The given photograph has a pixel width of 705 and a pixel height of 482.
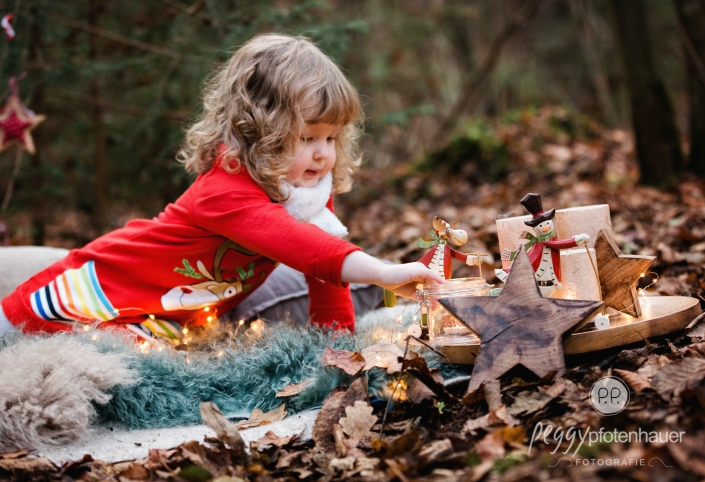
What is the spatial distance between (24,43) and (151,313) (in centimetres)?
201

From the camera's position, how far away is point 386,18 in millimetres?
8016

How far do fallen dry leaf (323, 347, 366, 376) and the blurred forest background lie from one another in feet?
5.89

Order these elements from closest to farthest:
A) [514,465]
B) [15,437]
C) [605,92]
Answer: [514,465] → [15,437] → [605,92]

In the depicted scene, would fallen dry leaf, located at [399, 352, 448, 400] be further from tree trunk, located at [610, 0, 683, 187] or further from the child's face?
tree trunk, located at [610, 0, 683, 187]

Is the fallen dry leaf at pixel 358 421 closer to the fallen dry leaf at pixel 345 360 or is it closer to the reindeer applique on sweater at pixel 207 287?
the fallen dry leaf at pixel 345 360

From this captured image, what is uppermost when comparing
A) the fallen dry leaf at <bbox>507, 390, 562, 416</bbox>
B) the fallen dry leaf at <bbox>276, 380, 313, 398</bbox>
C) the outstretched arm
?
the outstretched arm

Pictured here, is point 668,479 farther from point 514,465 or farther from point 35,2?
point 35,2

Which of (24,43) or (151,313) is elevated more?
(24,43)

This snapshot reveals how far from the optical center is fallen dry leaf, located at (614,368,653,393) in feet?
4.58

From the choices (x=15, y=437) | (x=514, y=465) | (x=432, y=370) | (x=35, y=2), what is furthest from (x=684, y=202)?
(x=35, y=2)

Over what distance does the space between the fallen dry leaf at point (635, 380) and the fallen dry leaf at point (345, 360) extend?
664 mm

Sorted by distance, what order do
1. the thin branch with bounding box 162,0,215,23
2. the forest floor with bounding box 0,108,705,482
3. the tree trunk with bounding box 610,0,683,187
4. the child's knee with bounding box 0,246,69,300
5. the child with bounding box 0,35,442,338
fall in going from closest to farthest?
1. the forest floor with bounding box 0,108,705,482
2. the child with bounding box 0,35,442,338
3. the child's knee with bounding box 0,246,69,300
4. the thin branch with bounding box 162,0,215,23
5. the tree trunk with bounding box 610,0,683,187

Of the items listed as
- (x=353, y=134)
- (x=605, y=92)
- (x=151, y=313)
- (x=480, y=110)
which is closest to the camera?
(x=151, y=313)

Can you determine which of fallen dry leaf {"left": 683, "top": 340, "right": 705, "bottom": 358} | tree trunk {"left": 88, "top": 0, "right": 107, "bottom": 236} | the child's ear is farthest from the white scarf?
tree trunk {"left": 88, "top": 0, "right": 107, "bottom": 236}
